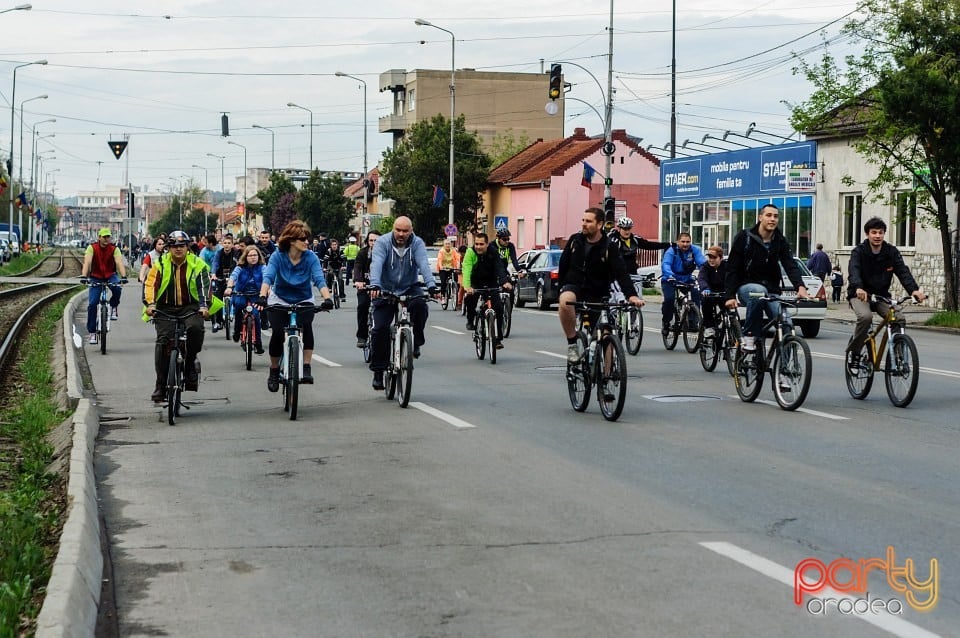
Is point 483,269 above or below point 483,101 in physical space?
below

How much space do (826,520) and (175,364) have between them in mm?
6341

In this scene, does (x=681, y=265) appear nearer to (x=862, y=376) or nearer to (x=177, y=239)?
(x=862, y=376)

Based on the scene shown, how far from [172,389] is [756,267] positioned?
17.6 ft

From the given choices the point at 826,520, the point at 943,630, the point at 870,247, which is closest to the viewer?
the point at 943,630

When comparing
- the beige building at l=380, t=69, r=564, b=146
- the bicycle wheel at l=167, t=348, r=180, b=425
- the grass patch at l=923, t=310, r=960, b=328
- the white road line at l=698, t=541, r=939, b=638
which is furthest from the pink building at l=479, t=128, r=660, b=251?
the white road line at l=698, t=541, r=939, b=638

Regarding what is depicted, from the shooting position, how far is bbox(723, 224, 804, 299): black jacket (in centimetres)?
1330

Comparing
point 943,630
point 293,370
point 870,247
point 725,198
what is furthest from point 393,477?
point 725,198

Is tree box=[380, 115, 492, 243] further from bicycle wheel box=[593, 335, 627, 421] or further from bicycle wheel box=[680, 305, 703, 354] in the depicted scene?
bicycle wheel box=[593, 335, 627, 421]

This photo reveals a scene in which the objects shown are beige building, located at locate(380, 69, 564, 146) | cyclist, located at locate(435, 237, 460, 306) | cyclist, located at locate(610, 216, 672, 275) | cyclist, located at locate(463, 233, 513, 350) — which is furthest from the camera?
beige building, located at locate(380, 69, 564, 146)

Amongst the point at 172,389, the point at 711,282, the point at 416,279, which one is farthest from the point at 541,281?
the point at 172,389

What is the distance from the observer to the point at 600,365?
12.2 meters

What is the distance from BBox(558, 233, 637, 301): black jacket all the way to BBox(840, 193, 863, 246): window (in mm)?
28894

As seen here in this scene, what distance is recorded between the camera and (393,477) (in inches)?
357

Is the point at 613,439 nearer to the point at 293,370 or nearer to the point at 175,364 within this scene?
the point at 293,370
